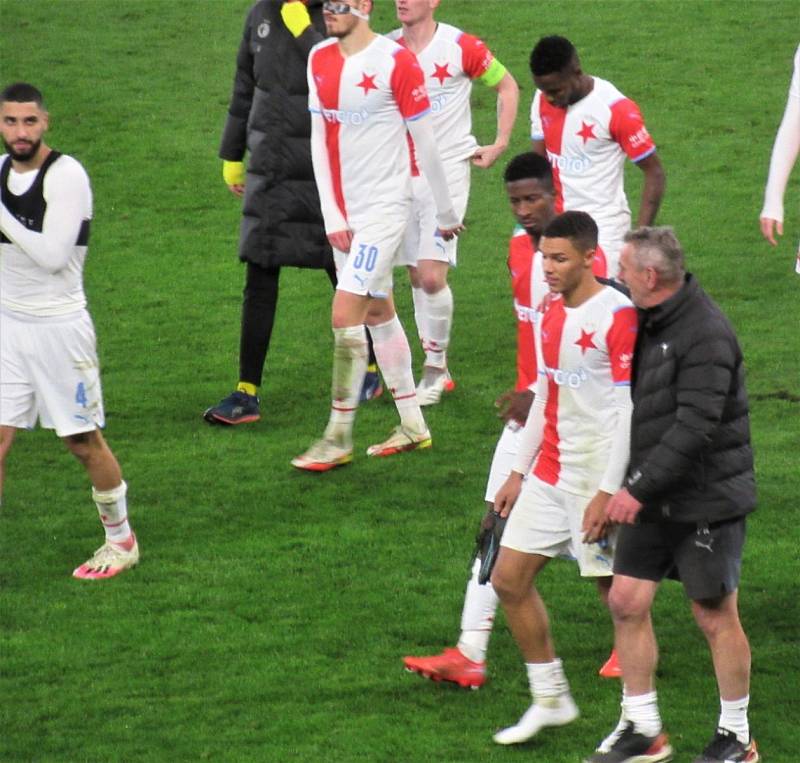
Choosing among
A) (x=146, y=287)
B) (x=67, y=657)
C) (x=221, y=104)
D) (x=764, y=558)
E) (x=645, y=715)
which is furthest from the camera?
(x=221, y=104)

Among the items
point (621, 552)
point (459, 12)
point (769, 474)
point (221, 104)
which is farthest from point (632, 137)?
point (459, 12)

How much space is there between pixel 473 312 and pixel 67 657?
530cm

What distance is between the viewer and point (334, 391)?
8250 mm

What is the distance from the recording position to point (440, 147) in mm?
9547

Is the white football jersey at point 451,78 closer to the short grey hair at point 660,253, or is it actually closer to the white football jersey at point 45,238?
the white football jersey at point 45,238

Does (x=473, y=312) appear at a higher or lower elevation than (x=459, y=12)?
lower

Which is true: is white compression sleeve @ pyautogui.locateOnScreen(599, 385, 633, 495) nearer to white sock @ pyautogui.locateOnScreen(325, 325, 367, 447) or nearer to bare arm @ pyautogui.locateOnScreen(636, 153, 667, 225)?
bare arm @ pyautogui.locateOnScreen(636, 153, 667, 225)

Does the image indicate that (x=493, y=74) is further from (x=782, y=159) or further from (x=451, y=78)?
(x=782, y=159)

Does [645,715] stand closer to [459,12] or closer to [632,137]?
[632,137]

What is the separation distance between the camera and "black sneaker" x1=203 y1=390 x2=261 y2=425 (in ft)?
30.0

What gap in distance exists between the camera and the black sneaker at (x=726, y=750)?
543cm

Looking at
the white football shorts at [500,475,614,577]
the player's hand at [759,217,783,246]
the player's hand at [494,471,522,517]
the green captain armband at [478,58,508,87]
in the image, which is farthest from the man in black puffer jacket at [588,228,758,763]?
the green captain armband at [478,58,508,87]

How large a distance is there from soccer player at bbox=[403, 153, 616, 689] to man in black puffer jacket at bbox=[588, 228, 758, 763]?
0.46 metres

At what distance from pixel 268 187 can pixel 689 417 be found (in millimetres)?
4218
